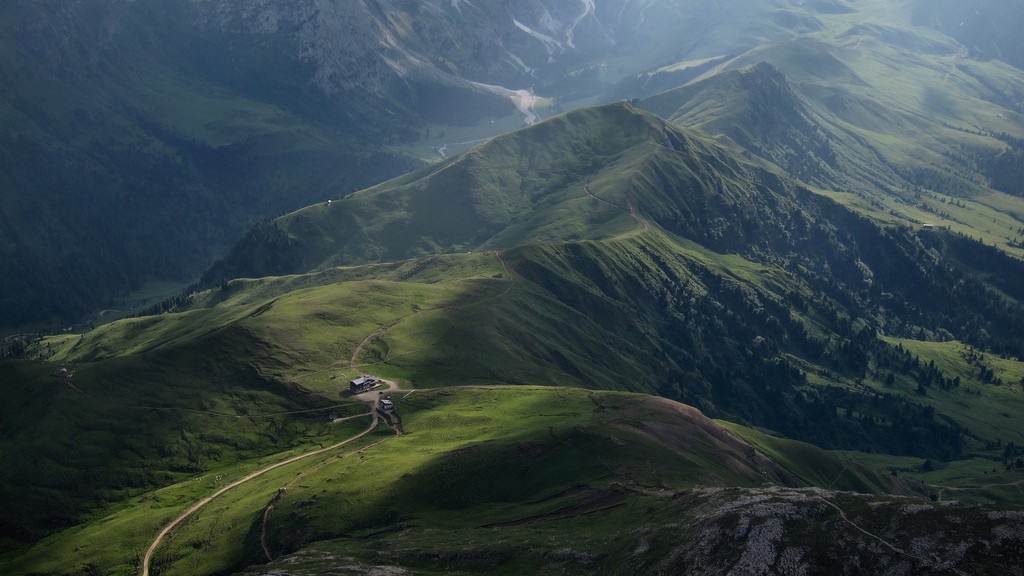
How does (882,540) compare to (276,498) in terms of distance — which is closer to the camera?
(882,540)

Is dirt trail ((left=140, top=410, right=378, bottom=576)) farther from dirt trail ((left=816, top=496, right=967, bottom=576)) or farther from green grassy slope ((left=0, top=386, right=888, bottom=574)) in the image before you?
dirt trail ((left=816, top=496, right=967, bottom=576))

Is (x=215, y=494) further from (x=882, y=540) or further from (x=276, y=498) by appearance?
(x=882, y=540)

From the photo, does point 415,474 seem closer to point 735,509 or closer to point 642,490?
point 642,490

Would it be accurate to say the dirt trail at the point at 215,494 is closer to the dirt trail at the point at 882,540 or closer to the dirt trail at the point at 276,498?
the dirt trail at the point at 276,498

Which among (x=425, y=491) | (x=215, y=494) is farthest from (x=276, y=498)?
(x=425, y=491)

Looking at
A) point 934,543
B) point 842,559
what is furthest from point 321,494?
point 934,543

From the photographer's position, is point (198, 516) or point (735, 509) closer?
point (735, 509)

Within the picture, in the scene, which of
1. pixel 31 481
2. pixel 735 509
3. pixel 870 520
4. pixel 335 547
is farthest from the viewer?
pixel 31 481

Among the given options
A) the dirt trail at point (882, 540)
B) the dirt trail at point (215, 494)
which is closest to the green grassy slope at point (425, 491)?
the dirt trail at point (215, 494)

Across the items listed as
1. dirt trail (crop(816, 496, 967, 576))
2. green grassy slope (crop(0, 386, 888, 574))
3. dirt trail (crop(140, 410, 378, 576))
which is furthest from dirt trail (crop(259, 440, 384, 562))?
dirt trail (crop(816, 496, 967, 576))
